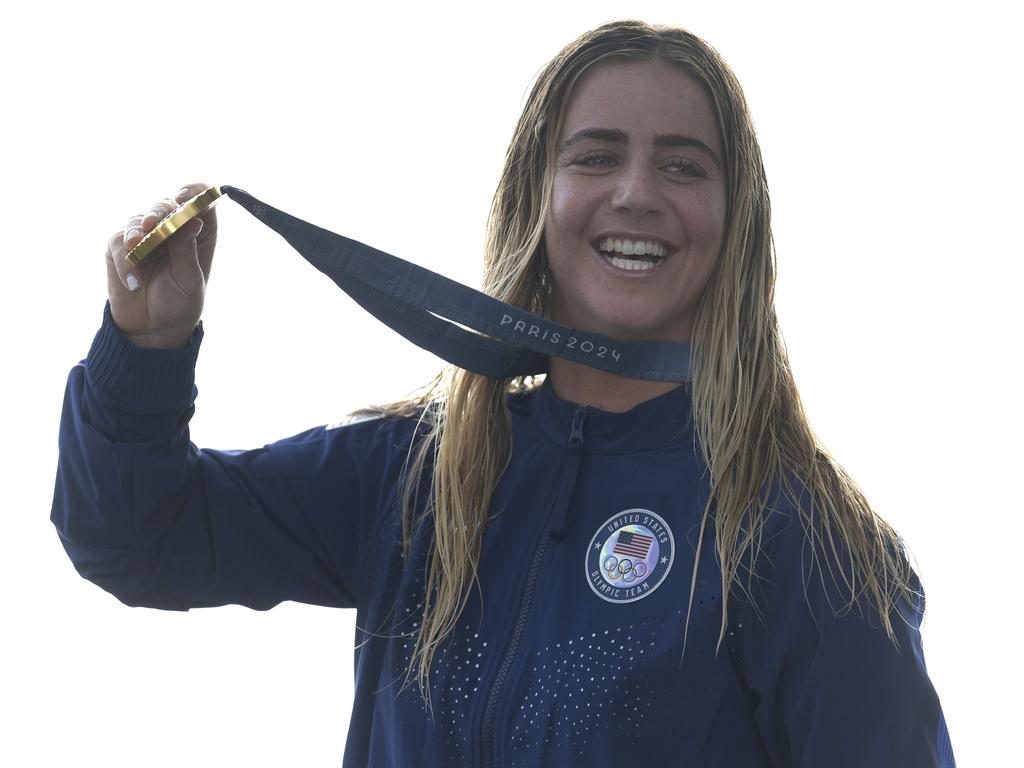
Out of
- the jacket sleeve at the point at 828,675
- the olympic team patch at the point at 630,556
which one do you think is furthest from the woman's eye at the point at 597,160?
the jacket sleeve at the point at 828,675

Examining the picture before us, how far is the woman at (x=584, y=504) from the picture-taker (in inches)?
68.9

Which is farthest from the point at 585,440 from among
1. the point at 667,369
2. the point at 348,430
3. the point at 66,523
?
the point at 66,523

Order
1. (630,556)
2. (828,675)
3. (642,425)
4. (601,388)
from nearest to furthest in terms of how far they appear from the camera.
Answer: (828,675) < (630,556) < (642,425) < (601,388)

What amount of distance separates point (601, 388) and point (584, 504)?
221 millimetres

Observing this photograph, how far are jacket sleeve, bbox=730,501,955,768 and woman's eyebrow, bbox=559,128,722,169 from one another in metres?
0.63

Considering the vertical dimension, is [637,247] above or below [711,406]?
above

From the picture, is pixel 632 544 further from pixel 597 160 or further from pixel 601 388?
pixel 597 160

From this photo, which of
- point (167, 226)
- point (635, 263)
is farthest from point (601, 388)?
point (167, 226)

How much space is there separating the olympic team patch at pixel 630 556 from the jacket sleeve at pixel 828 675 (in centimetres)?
15

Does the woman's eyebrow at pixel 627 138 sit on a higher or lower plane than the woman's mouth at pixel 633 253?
higher

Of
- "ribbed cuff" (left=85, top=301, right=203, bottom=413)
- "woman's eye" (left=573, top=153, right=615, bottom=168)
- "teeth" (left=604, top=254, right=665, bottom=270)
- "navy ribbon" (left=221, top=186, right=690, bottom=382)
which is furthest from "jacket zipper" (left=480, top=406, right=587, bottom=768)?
"ribbed cuff" (left=85, top=301, right=203, bottom=413)

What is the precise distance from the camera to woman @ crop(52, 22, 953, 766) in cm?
175

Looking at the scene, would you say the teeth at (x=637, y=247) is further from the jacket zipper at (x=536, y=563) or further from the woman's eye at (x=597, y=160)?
the jacket zipper at (x=536, y=563)

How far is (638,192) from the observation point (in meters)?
1.96
